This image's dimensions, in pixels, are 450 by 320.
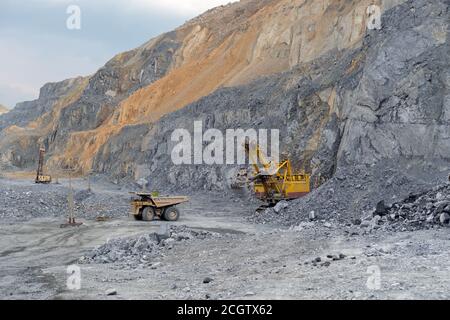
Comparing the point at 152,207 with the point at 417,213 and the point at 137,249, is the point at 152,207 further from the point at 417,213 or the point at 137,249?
the point at 417,213

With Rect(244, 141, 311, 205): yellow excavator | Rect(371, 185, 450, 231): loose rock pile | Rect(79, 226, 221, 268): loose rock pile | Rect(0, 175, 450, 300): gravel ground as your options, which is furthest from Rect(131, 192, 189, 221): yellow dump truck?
Rect(371, 185, 450, 231): loose rock pile

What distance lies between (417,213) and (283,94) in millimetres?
18884

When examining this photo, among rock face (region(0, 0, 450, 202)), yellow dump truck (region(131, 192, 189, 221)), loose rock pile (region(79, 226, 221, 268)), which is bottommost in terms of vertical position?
loose rock pile (region(79, 226, 221, 268))

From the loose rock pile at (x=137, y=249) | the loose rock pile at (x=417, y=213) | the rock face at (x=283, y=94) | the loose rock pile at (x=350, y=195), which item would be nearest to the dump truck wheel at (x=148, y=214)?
the loose rock pile at (x=350, y=195)

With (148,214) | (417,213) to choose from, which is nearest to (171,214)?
(148,214)

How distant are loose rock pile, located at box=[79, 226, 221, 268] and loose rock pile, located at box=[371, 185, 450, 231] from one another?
16.3 feet

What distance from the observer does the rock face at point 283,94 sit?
67.5 feet

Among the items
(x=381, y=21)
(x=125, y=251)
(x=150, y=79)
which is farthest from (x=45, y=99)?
(x=125, y=251)

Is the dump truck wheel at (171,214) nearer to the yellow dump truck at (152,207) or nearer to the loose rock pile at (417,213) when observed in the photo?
the yellow dump truck at (152,207)

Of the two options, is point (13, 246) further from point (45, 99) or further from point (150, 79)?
point (45, 99)

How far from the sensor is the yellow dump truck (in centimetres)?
2105

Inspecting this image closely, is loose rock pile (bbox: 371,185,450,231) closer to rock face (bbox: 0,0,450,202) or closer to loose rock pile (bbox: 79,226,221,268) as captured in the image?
loose rock pile (bbox: 79,226,221,268)

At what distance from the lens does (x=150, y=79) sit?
2352 inches

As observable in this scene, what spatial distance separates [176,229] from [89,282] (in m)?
6.53
